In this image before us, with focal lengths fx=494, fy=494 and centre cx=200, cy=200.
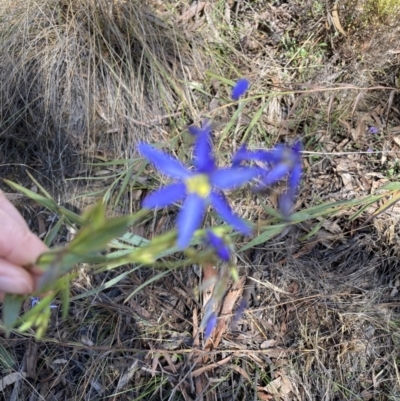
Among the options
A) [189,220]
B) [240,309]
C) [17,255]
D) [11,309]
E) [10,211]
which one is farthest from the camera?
[240,309]

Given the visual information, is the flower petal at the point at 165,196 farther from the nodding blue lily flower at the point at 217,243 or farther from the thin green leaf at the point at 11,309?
the thin green leaf at the point at 11,309

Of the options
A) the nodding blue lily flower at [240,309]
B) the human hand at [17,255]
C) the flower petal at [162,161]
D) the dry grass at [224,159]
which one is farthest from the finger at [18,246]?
the nodding blue lily flower at [240,309]

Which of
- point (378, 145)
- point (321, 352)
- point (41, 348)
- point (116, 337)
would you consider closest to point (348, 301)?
point (321, 352)

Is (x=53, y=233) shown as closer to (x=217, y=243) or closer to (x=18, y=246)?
(x=18, y=246)

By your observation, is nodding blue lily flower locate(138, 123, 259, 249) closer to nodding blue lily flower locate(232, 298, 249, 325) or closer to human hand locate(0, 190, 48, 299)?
human hand locate(0, 190, 48, 299)

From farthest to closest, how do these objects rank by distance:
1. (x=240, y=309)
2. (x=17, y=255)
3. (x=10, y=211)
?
(x=240, y=309) → (x=10, y=211) → (x=17, y=255)

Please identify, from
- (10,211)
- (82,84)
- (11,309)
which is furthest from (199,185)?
(82,84)

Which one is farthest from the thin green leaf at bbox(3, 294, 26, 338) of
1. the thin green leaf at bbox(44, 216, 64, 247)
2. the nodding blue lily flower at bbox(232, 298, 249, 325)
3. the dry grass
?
the nodding blue lily flower at bbox(232, 298, 249, 325)
